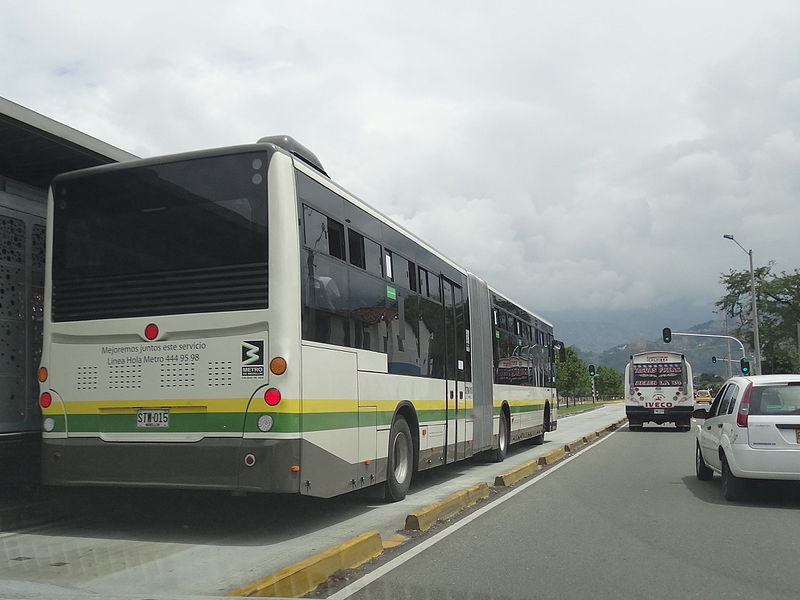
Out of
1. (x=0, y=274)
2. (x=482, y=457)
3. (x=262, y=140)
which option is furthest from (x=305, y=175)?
(x=482, y=457)

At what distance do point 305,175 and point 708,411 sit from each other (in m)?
7.80

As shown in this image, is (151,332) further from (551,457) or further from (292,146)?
(551,457)

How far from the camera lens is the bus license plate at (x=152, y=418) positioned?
26.3 feet

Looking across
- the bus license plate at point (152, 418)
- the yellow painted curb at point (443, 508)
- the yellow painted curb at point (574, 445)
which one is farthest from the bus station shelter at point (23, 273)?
the yellow painted curb at point (574, 445)

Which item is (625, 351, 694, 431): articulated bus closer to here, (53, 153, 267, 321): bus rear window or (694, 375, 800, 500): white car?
(694, 375, 800, 500): white car

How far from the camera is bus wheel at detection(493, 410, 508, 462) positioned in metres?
16.9

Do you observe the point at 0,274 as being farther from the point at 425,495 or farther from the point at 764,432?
the point at 764,432

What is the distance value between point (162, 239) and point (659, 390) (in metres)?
26.8

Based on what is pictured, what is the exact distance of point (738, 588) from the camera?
6.28m

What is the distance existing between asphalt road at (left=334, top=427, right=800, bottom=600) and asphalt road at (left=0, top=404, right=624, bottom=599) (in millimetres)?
1142

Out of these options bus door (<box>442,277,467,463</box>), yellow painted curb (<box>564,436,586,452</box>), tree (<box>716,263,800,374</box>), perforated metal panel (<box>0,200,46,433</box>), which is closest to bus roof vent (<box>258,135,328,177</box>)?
perforated metal panel (<box>0,200,46,433</box>)

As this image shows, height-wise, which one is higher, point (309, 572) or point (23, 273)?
point (23, 273)

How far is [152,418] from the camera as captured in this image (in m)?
8.05

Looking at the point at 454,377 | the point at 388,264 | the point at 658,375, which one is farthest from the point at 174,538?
the point at 658,375
